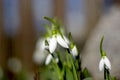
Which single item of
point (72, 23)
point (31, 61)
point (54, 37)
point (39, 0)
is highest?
point (39, 0)

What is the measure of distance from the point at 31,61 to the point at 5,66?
19cm

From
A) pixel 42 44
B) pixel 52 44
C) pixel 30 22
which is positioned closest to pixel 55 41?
pixel 52 44

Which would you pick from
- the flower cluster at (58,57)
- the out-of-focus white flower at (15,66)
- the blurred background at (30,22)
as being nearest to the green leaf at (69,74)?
the flower cluster at (58,57)

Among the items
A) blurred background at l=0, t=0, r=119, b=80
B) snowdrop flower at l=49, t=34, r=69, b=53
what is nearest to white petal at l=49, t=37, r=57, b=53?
snowdrop flower at l=49, t=34, r=69, b=53

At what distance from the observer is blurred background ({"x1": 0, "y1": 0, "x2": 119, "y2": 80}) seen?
2.46m

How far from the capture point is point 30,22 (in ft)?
8.73

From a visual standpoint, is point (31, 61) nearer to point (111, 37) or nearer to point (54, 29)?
point (111, 37)

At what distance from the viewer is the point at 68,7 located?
250 cm

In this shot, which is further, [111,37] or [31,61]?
[31,61]

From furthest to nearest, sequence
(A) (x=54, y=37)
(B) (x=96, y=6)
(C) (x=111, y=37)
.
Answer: (B) (x=96, y=6)
(C) (x=111, y=37)
(A) (x=54, y=37)

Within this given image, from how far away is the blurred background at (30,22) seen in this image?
246cm

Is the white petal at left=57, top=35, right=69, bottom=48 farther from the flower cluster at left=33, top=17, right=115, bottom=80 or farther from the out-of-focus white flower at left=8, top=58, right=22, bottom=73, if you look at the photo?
the out-of-focus white flower at left=8, top=58, right=22, bottom=73

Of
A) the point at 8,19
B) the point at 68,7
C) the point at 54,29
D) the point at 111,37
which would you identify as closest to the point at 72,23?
the point at 68,7

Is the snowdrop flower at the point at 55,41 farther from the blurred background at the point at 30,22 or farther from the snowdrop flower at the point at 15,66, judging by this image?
the blurred background at the point at 30,22
